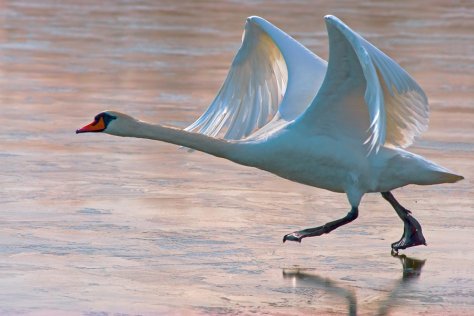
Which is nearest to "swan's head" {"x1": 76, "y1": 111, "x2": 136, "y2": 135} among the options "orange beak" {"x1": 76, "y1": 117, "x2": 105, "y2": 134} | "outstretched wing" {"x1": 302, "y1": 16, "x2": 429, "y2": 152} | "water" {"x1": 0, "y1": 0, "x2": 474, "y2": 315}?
"orange beak" {"x1": 76, "y1": 117, "x2": 105, "y2": 134}

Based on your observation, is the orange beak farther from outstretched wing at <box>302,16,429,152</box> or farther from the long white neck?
outstretched wing at <box>302,16,429,152</box>

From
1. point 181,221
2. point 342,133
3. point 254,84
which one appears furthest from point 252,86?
point 181,221

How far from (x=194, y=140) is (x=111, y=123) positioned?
517mm

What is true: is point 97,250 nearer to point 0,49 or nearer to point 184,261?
point 184,261

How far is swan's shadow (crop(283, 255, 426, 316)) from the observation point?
7207 millimetres

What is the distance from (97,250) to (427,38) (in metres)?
14.3

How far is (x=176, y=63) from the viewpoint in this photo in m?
18.2

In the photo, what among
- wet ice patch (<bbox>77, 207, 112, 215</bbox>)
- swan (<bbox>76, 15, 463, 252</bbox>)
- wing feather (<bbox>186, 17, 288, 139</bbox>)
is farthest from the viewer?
wing feather (<bbox>186, 17, 288, 139</bbox>)

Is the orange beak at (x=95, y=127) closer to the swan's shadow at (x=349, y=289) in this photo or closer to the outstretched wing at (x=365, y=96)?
the outstretched wing at (x=365, y=96)

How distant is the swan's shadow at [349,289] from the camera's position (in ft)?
23.6

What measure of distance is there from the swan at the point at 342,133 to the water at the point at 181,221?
31 centimetres

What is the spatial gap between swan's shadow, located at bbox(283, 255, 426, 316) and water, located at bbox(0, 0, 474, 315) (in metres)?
0.01

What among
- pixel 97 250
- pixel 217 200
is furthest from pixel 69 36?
pixel 97 250

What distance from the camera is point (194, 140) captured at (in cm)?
865
